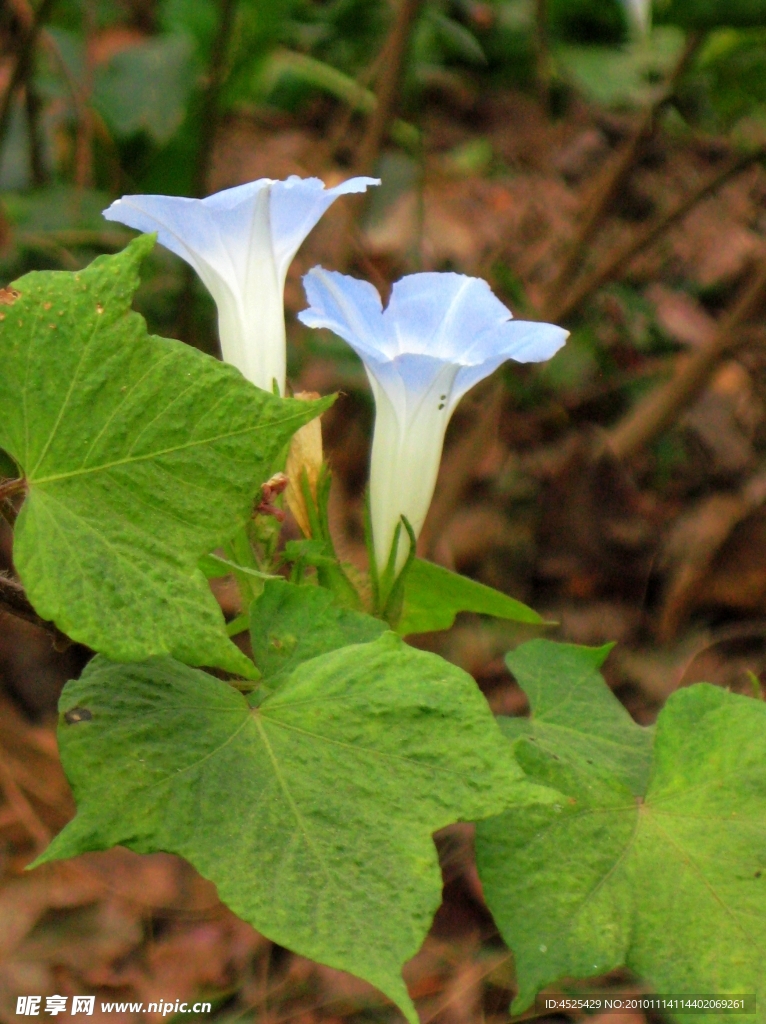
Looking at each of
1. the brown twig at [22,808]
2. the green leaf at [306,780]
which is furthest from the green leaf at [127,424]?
the brown twig at [22,808]

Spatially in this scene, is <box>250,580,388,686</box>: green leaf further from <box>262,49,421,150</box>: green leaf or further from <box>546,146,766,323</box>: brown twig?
<box>262,49,421,150</box>: green leaf

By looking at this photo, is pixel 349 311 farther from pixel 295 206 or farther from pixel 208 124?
pixel 208 124

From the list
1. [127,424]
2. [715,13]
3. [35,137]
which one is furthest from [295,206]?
[35,137]

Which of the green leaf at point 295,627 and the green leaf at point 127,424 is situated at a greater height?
the green leaf at point 127,424

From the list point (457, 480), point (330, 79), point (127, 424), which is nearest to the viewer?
point (127, 424)

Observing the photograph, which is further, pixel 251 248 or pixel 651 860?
pixel 251 248

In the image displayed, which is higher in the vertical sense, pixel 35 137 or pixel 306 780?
pixel 306 780

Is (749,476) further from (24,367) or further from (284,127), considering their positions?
(24,367)

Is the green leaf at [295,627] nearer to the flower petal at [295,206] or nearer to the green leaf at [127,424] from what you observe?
the green leaf at [127,424]
